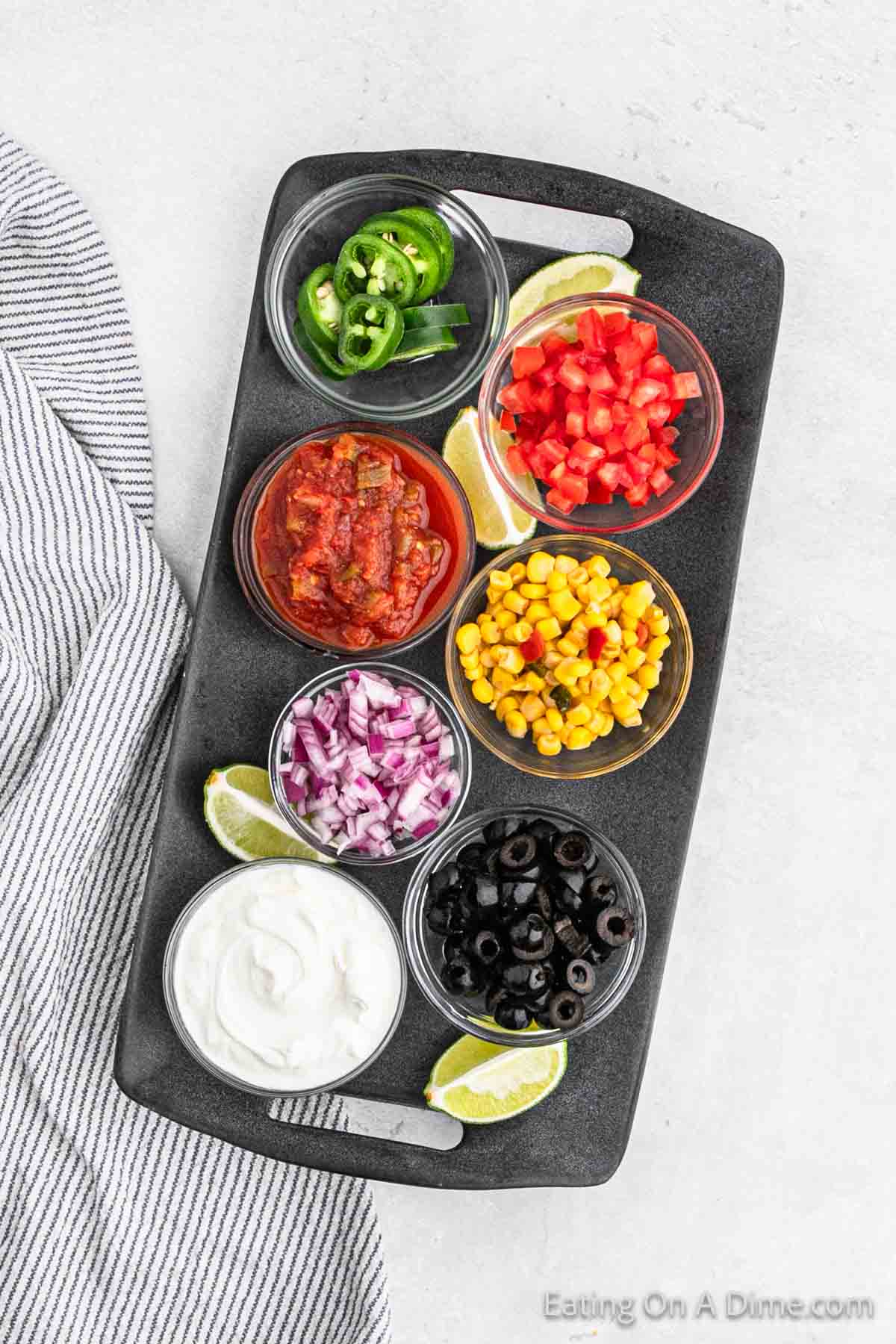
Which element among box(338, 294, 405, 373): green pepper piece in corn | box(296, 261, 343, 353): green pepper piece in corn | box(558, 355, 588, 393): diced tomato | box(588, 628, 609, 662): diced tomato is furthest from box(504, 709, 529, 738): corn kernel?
box(296, 261, 343, 353): green pepper piece in corn

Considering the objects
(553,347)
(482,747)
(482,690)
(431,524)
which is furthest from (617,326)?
(482,747)

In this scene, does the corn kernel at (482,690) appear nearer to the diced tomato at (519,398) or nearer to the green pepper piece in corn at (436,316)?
the diced tomato at (519,398)

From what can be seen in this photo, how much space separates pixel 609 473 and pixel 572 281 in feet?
1.86

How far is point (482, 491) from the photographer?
2969mm

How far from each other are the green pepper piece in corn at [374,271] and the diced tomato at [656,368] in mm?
587

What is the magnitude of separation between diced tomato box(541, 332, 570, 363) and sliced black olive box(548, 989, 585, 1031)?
4.94 feet

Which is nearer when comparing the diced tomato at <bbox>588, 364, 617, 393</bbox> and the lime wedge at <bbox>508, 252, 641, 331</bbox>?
the diced tomato at <bbox>588, 364, 617, 393</bbox>

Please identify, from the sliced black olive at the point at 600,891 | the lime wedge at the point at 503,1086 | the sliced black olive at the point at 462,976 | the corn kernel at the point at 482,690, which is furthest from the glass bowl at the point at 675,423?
the lime wedge at the point at 503,1086

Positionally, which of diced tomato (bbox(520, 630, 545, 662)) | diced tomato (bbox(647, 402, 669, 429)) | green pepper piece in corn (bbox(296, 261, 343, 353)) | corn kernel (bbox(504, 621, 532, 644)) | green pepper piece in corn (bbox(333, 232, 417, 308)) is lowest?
diced tomato (bbox(520, 630, 545, 662))

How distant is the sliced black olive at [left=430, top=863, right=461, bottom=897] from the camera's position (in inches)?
A: 110

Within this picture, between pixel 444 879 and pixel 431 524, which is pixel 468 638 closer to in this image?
pixel 431 524

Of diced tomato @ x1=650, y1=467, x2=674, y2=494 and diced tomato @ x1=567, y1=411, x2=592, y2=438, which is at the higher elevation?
diced tomato @ x1=567, y1=411, x2=592, y2=438

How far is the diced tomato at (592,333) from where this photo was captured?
9.07 feet

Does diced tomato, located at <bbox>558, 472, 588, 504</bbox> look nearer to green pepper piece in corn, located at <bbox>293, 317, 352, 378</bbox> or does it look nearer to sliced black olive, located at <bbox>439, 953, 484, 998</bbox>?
green pepper piece in corn, located at <bbox>293, 317, 352, 378</bbox>
